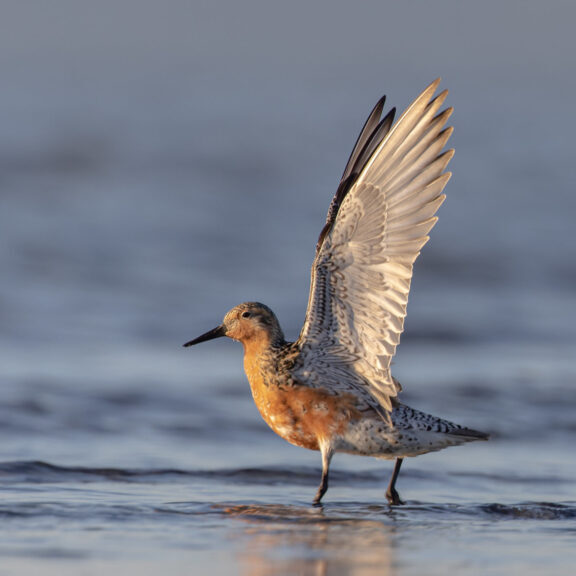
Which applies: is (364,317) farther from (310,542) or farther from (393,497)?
(310,542)

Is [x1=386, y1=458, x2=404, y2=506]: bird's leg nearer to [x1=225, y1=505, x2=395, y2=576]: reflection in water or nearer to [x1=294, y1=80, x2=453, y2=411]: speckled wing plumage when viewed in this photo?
[x1=225, y1=505, x2=395, y2=576]: reflection in water

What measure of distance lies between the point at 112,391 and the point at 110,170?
11239mm

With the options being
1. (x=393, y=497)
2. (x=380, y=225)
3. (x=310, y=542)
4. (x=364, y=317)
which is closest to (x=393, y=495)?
(x=393, y=497)

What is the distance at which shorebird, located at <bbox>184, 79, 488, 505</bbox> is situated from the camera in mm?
7012

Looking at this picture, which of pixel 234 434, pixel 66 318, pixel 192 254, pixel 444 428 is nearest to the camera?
pixel 444 428

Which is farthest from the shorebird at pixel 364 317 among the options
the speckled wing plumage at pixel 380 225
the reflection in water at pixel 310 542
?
the reflection in water at pixel 310 542

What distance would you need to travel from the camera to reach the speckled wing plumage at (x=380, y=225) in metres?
6.98

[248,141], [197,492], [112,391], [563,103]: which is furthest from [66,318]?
[563,103]

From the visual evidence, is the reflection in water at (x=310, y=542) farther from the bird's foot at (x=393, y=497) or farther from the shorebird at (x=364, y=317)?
the shorebird at (x=364, y=317)

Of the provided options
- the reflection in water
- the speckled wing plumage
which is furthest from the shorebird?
the reflection in water

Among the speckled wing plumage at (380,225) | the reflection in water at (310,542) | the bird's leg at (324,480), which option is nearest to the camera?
the reflection in water at (310,542)

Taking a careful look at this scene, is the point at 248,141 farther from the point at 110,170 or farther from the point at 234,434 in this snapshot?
the point at 234,434

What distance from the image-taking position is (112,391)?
412 inches

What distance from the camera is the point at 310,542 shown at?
609 cm
